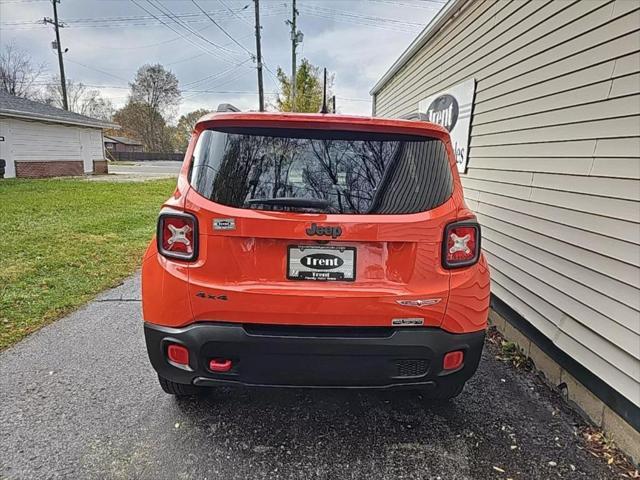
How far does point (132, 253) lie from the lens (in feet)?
20.4

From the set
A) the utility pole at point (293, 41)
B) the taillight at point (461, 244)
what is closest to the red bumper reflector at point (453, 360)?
the taillight at point (461, 244)

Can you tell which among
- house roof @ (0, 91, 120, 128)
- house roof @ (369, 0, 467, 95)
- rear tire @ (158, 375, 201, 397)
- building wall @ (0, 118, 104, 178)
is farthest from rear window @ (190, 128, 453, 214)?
building wall @ (0, 118, 104, 178)

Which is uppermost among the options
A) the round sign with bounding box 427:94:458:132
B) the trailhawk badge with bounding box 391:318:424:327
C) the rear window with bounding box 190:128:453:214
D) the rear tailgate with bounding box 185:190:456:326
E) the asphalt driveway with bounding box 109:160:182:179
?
the round sign with bounding box 427:94:458:132

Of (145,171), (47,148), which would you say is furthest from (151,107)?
(47,148)

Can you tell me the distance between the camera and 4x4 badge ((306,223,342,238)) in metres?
1.82

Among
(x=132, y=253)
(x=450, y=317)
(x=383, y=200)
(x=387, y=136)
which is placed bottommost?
(x=132, y=253)

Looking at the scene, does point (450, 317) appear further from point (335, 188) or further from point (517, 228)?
point (517, 228)

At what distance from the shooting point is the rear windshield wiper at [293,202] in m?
1.86

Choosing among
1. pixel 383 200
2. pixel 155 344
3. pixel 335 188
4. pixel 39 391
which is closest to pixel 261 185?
pixel 335 188

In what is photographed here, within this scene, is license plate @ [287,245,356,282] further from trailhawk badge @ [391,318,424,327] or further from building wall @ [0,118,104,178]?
building wall @ [0,118,104,178]

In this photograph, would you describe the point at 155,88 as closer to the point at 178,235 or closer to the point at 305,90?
the point at 305,90

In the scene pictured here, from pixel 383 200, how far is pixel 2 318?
365 centimetres

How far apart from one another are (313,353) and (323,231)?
1.87ft

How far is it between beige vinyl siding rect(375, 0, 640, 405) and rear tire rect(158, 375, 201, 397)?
234cm
